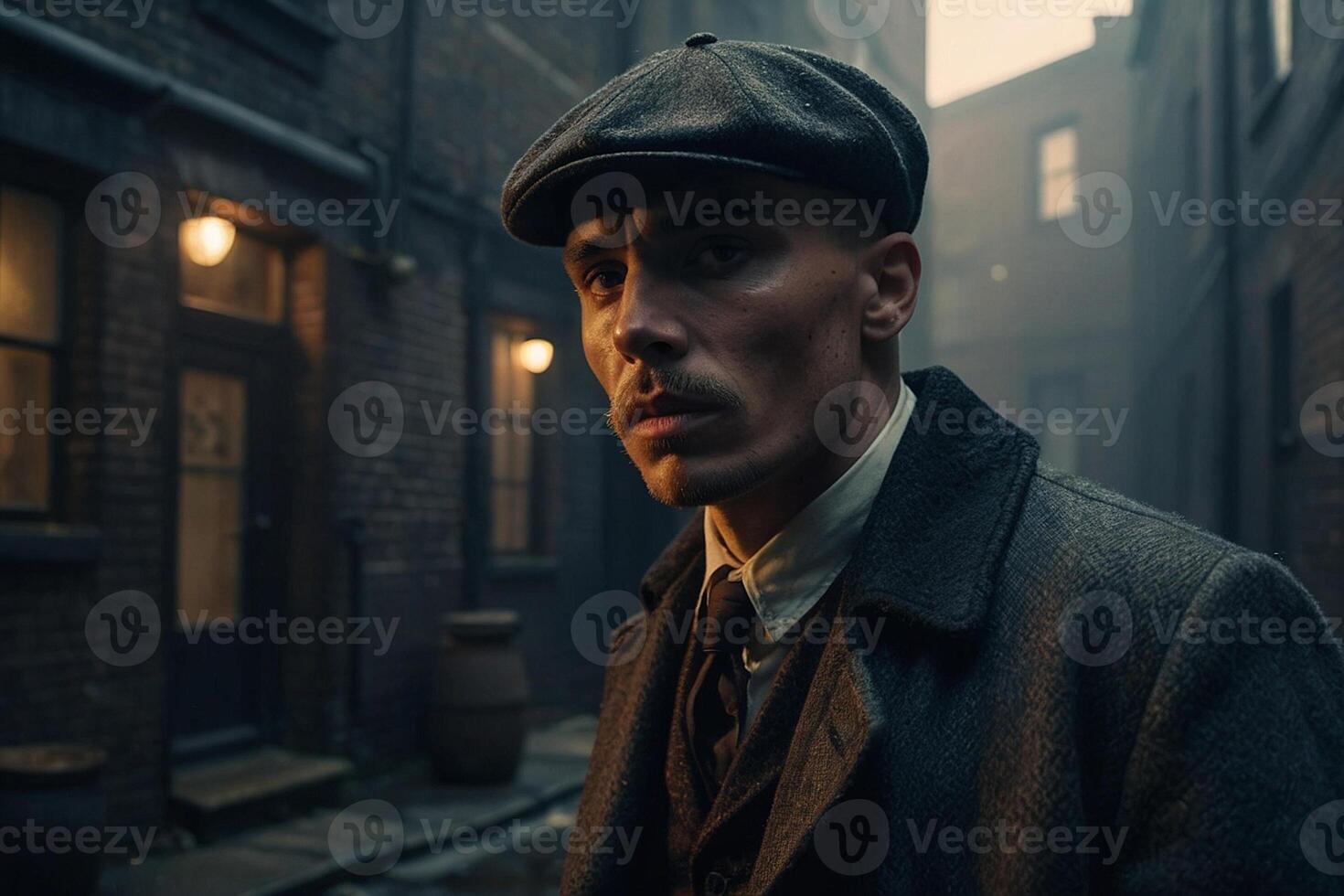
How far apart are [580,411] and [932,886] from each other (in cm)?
834

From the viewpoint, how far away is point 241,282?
6.38 m

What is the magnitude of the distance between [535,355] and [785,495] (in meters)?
7.62

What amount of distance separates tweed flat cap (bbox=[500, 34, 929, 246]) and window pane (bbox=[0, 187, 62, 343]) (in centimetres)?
433

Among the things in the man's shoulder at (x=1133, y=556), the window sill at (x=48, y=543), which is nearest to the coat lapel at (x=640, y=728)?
the man's shoulder at (x=1133, y=556)

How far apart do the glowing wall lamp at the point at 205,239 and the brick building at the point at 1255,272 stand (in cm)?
568

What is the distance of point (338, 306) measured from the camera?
21.9 ft

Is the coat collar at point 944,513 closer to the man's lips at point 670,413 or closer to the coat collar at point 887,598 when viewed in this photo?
the coat collar at point 887,598

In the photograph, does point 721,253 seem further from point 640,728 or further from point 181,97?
point 181,97

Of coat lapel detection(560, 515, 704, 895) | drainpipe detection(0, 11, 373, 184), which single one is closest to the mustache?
coat lapel detection(560, 515, 704, 895)

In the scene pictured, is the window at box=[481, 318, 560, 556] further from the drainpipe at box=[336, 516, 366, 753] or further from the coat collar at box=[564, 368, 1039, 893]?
the coat collar at box=[564, 368, 1039, 893]

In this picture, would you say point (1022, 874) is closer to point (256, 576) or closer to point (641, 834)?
point (641, 834)

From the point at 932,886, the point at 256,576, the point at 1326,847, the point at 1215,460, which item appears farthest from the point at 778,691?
the point at 1215,460

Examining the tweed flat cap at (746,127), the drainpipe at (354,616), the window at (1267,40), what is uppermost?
the window at (1267,40)

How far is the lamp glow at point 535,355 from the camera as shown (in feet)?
29.1
